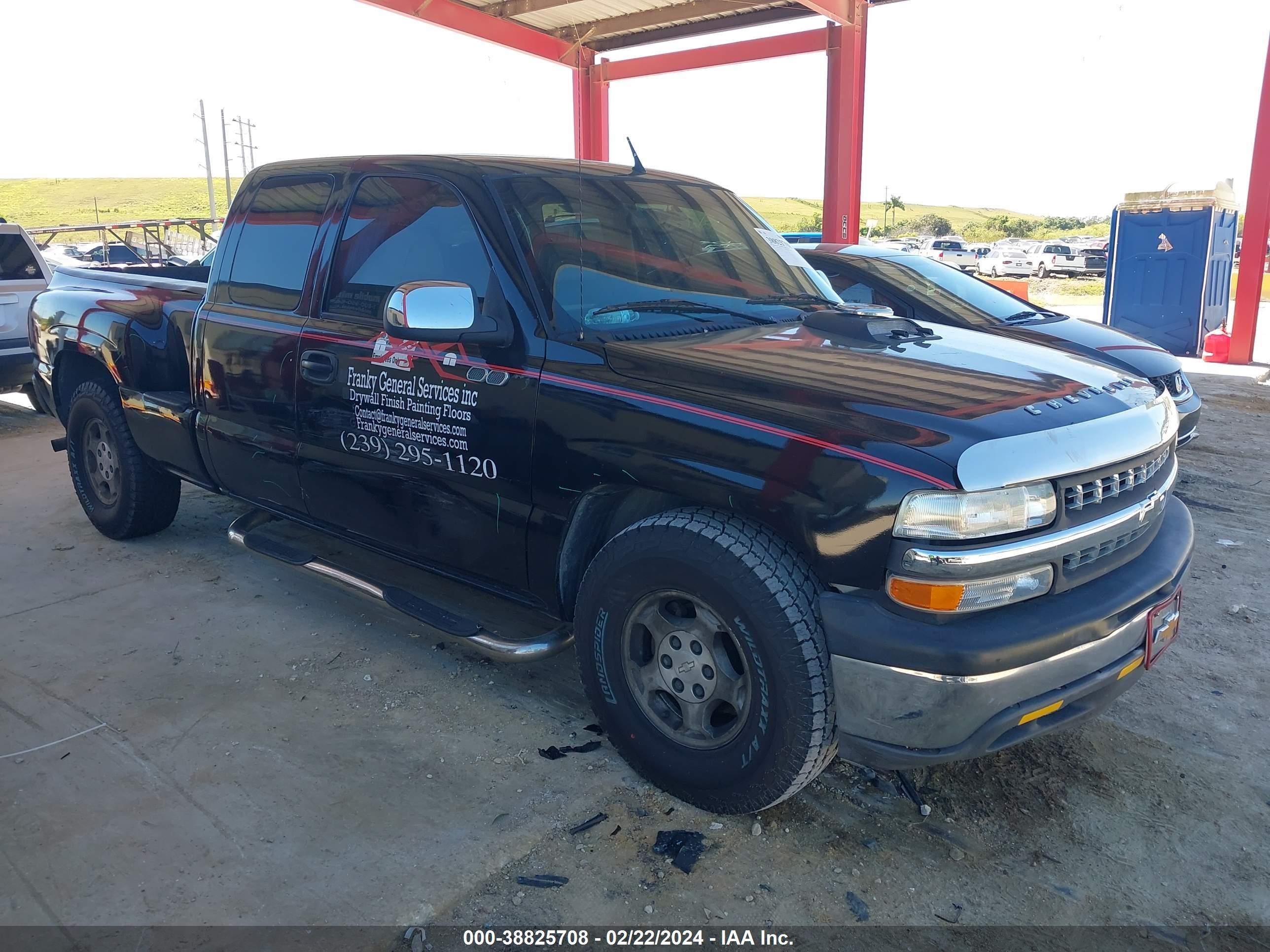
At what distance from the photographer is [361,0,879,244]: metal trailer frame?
496 inches

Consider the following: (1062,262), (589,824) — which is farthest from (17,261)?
(1062,262)

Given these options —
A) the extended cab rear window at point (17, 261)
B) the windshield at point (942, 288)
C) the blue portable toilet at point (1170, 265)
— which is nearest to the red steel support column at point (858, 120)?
the blue portable toilet at point (1170, 265)

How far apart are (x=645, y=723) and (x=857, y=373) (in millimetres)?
1214

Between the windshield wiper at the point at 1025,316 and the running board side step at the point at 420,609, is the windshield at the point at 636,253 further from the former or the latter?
the windshield wiper at the point at 1025,316

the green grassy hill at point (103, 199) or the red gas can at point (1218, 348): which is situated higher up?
the green grassy hill at point (103, 199)

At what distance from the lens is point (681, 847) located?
276cm

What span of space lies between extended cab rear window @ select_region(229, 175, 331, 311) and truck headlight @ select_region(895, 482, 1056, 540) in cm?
269

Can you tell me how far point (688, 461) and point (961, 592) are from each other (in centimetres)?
79

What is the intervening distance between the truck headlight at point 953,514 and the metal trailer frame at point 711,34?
436 inches

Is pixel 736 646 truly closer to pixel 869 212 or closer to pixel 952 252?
pixel 952 252

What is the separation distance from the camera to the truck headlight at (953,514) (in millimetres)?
2324

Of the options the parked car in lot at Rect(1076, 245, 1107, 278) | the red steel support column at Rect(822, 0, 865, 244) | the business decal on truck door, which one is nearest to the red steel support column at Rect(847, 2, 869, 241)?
the red steel support column at Rect(822, 0, 865, 244)

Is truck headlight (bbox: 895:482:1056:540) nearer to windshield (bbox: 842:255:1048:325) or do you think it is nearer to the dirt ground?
the dirt ground

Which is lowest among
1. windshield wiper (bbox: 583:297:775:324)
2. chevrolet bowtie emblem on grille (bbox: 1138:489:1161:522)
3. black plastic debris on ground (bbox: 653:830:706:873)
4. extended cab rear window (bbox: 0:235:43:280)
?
black plastic debris on ground (bbox: 653:830:706:873)
